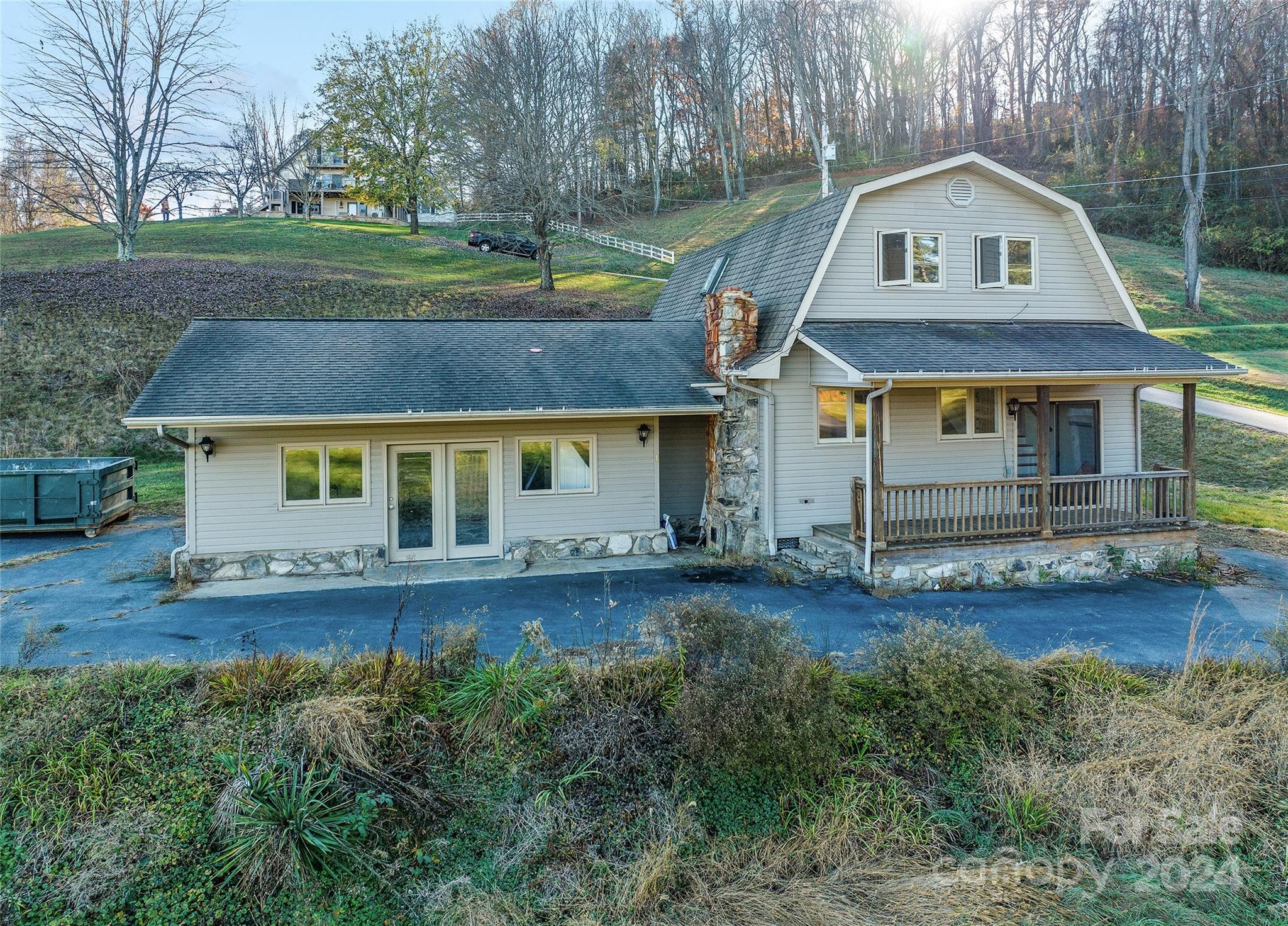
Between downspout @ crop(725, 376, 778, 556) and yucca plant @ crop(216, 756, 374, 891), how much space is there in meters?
7.53

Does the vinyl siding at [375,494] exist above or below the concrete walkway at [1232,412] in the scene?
below

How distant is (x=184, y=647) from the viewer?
736 centimetres

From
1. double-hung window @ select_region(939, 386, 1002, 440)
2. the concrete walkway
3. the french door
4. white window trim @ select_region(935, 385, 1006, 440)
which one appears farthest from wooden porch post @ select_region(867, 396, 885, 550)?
the concrete walkway

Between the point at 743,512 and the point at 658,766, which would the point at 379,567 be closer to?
the point at 743,512

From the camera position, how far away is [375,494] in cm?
1088

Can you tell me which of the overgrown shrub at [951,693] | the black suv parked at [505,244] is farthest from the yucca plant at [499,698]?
the black suv parked at [505,244]

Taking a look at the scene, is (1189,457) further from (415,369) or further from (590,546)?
(415,369)

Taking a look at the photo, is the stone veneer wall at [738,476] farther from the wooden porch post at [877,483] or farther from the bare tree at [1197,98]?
the bare tree at [1197,98]

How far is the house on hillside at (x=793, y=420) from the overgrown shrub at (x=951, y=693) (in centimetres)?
379

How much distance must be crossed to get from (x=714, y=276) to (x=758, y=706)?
11591mm

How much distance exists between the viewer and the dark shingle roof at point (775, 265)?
11.3 metres

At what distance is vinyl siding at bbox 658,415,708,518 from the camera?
1320 centimetres

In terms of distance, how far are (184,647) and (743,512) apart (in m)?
7.77

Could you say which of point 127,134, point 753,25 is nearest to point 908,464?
point 127,134
